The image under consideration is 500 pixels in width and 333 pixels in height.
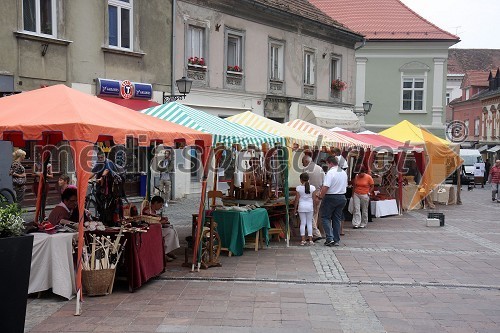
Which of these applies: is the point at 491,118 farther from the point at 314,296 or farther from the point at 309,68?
the point at 314,296

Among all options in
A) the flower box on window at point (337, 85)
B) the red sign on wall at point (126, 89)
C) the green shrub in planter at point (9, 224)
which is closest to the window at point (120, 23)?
the red sign on wall at point (126, 89)

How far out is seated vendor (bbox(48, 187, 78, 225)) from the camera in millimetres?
7280

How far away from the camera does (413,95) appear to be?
111ft

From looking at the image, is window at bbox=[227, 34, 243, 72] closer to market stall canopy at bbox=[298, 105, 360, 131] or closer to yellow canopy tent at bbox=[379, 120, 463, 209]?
market stall canopy at bbox=[298, 105, 360, 131]

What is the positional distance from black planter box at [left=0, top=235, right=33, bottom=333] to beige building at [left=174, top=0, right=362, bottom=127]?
13335 millimetres

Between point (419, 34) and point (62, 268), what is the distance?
30.9m

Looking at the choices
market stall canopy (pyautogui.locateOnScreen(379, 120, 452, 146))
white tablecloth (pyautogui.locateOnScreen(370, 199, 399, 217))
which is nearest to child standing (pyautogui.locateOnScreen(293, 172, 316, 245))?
white tablecloth (pyautogui.locateOnScreen(370, 199, 399, 217))

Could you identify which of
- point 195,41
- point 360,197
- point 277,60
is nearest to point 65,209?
point 360,197

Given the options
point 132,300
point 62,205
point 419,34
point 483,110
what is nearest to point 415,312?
point 132,300

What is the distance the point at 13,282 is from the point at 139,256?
257 centimetres

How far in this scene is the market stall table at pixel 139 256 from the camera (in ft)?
22.5

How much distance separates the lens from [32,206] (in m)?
13.9

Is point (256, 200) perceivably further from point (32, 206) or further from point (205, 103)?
point (205, 103)

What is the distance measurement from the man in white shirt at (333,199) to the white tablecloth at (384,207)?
4.73 metres
